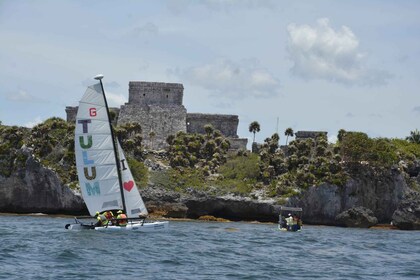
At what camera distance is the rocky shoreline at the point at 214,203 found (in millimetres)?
100500

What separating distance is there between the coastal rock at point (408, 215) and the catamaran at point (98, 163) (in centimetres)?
4170

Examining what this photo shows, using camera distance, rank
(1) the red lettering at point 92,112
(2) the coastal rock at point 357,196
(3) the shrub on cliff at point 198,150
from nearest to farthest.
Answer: (1) the red lettering at point 92,112 → (2) the coastal rock at point 357,196 → (3) the shrub on cliff at point 198,150

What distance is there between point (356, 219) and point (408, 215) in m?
5.42

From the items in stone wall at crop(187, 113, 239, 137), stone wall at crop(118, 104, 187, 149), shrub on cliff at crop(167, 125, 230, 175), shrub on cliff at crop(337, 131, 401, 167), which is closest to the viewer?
shrub on cliff at crop(337, 131, 401, 167)

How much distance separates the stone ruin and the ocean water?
155 feet

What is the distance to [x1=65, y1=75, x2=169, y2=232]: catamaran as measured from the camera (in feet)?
211

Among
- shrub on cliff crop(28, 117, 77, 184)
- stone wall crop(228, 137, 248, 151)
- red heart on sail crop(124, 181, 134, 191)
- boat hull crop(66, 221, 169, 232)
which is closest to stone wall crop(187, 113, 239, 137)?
stone wall crop(228, 137, 248, 151)

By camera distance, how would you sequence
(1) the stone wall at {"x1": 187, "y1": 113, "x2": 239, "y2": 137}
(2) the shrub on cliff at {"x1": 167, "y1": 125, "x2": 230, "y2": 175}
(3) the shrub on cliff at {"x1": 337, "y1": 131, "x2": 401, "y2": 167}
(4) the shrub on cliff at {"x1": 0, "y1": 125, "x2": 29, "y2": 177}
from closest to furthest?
(4) the shrub on cliff at {"x1": 0, "y1": 125, "x2": 29, "y2": 177}
(3) the shrub on cliff at {"x1": 337, "y1": 131, "x2": 401, "y2": 167}
(2) the shrub on cliff at {"x1": 167, "y1": 125, "x2": 230, "y2": 175}
(1) the stone wall at {"x1": 187, "y1": 113, "x2": 239, "y2": 137}

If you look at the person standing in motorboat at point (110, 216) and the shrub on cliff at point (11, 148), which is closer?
the person standing in motorboat at point (110, 216)

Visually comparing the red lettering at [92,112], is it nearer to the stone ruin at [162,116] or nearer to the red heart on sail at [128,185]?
the red heart on sail at [128,185]

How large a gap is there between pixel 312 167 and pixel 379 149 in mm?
8517

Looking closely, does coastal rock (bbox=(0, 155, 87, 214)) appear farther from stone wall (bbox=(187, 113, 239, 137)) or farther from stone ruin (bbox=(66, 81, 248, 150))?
stone wall (bbox=(187, 113, 239, 137))

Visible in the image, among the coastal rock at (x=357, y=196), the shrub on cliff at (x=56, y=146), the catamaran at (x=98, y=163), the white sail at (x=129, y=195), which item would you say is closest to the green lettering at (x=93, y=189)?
the catamaran at (x=98, y=163)

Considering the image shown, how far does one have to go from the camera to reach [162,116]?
120375mm
